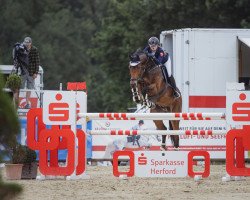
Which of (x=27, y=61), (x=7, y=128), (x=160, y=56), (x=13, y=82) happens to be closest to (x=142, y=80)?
(x=160, y=56)

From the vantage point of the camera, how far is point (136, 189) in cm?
1348

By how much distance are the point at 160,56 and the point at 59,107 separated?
4.94m

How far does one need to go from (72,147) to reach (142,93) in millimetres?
4456

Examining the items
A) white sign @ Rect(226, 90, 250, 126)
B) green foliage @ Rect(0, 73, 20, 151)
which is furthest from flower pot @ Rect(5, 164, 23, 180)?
green foliage @ Rect(0, 73, 20, 151)

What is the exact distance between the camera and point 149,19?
46.2 m

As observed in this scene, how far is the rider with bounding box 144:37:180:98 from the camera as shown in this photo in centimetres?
1961

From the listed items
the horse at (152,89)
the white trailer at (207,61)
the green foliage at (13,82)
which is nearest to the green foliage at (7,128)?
the horse at (152,89)

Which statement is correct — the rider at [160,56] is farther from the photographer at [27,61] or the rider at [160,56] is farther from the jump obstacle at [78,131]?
the photographer at [27,61]

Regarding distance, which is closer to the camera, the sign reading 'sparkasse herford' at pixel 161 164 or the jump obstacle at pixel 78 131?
the jump obstacle at pixel 78 131

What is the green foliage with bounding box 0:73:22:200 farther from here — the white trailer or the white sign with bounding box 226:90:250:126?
the white trailer

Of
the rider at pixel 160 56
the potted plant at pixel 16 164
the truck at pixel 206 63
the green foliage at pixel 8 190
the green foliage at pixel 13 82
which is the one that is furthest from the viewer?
the truck at pixel 206 63

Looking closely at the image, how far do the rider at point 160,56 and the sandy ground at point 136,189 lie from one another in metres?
4.23

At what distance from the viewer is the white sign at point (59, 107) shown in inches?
610

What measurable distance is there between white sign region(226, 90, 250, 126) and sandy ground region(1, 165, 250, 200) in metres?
0.96
